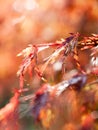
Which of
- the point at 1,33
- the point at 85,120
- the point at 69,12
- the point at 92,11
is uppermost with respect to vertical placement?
the point at 1,33

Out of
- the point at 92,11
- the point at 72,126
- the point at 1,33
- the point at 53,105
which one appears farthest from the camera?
the point at 1,33

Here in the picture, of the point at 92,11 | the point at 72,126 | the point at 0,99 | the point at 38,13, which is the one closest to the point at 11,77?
the point at 0,99

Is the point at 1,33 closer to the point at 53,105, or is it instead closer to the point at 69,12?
the point at 69,12

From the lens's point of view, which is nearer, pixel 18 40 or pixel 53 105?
pixel 53 105

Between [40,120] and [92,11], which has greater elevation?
[92,11]

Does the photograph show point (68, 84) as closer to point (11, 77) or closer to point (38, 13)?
point (38, 13)

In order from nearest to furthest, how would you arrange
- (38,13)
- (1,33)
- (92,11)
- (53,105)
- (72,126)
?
1. (53,105)
2. (72,126)
3. (92,11)
4. (38,13)
5. (1,33)
